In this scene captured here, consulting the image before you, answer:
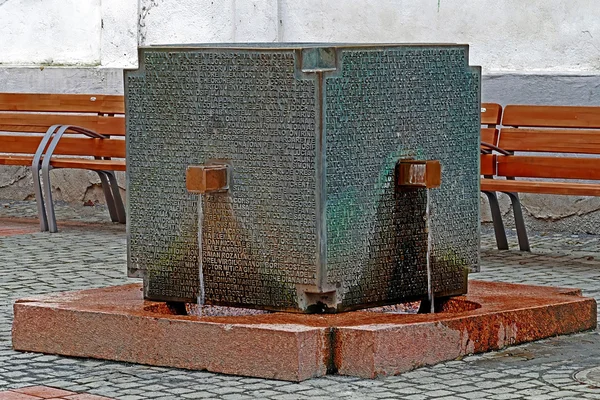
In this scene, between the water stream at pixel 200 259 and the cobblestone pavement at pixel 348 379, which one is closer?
the cobblestone pavement at pixel 348 379

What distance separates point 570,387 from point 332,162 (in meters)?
1.13

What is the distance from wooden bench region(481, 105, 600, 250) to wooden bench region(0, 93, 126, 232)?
2405 mm

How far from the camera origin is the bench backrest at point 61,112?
31.2 ft

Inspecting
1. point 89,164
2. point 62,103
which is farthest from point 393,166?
point 62,103

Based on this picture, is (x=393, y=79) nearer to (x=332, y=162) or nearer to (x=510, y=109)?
(x=332, y=162)

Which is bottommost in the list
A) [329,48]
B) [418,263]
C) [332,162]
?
[418,263]

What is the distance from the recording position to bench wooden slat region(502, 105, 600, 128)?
8.01 m

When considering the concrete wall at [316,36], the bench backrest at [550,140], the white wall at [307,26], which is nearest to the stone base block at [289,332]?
the bench backrest at [550,140]

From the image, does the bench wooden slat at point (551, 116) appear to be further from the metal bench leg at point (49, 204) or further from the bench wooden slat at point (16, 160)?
the bench wooden slat at point (16, 160)

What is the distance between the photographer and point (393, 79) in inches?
205

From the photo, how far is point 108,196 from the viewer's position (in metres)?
9.48

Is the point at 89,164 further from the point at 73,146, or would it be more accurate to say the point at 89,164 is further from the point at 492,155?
the point at 492,155

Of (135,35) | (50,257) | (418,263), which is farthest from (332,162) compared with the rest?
(135,35)

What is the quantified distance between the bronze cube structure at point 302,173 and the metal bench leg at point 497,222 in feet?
8.61
